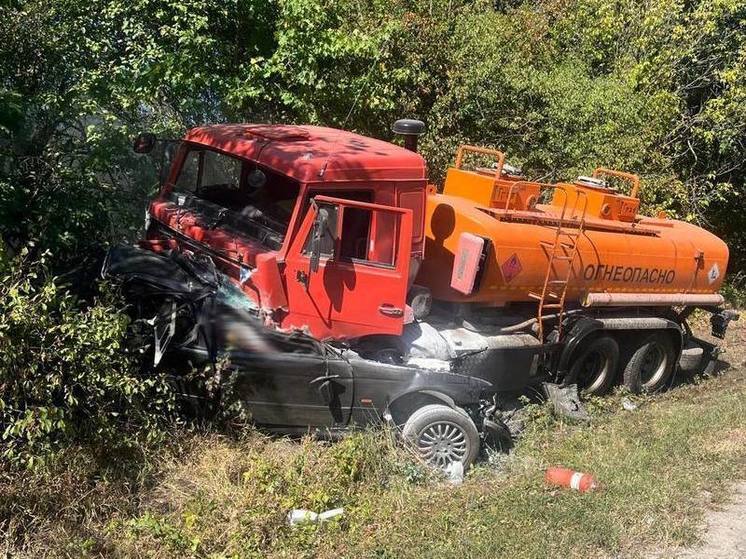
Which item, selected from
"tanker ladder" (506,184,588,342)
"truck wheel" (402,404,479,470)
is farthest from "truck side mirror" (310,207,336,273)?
"tanker ladder" (506,184,588,342)

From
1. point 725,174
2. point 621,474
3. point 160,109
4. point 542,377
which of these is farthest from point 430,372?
point 725,174

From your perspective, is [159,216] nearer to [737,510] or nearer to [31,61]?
[31,61]

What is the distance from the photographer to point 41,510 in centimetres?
416

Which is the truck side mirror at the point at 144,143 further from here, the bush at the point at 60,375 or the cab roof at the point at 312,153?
the bush at the point at 60,375

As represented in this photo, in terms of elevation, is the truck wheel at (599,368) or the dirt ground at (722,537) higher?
the dirt ground at (722,537)

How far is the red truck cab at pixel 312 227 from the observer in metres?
5.75

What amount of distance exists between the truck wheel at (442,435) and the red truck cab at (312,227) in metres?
0.77

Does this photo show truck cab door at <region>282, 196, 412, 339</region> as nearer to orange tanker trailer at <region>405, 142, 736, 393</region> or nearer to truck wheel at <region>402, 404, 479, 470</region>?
orange tanker trailer at <region>405, 142, 736, 393</region>

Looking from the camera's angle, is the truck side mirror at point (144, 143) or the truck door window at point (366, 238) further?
the truck side mirror at point (144, 143)

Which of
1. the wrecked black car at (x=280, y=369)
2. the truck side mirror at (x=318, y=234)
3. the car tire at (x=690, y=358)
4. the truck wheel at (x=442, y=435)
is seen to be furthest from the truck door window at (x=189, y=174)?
the car tire at (x=690, y=358)

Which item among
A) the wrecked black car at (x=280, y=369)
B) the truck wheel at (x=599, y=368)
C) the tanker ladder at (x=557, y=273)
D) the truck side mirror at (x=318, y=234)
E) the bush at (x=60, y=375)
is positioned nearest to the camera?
the bush at (x=60, y=375)

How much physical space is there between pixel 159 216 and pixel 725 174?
12.4 meters

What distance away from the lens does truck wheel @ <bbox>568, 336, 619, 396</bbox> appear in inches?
324

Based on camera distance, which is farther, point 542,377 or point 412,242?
point 542,377
